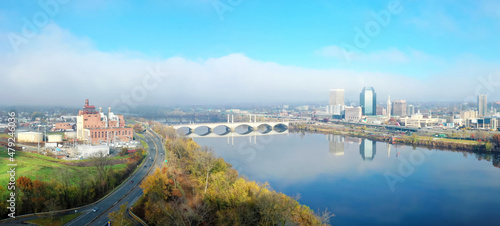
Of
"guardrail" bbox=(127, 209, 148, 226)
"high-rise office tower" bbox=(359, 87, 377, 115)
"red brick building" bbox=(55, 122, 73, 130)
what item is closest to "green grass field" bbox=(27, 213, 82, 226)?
"guardrail" bbox=(127, 209, 148, 226)

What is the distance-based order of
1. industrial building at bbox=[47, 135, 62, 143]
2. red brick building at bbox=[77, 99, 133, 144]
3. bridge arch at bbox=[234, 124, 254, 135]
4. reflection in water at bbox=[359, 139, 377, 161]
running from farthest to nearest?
1. bridge arch at bbox=[234, 124, 254, 135]
2. reflection in water at bbox=[359, 139, 377, 161]
3. red brick building at bbox=[77, 99, 133, 144]
4. industrial building at bbox=[47, 135, 62, 143]

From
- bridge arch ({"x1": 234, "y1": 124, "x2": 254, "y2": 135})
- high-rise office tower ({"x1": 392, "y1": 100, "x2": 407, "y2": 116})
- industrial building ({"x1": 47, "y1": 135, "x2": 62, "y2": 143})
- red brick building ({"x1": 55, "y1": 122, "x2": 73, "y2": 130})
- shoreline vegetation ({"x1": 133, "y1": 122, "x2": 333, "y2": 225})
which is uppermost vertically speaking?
high-rise office tower ({"x1": 392, "y1": 100, "x2": 407, "y2": 116})

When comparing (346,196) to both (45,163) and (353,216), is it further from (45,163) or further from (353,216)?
(45,163)

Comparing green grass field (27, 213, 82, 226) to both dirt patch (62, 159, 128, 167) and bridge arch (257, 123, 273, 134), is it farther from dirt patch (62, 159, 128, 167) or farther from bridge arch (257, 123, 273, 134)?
bridge arch (257, 123, 273, 134)

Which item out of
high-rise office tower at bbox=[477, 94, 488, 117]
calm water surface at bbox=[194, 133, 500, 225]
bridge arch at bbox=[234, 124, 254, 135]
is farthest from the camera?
high-rise office tower at bbox=[477, 94, 488, 117]

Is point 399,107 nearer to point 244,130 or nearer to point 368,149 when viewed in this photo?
point 244,130

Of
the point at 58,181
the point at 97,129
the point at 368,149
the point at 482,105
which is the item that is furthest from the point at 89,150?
the point at 482,105
